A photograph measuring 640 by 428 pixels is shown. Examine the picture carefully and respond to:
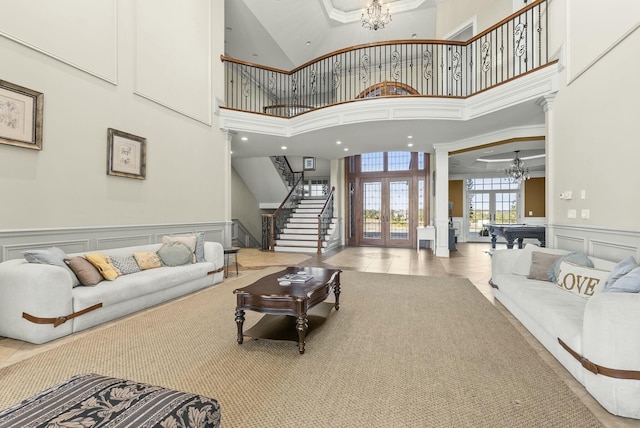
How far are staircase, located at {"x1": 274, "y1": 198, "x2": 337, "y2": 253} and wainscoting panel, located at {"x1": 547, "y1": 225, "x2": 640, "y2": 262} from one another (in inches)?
225

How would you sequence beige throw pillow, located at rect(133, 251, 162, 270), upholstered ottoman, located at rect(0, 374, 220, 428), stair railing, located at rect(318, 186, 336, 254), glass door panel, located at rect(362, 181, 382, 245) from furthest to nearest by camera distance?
glass door panel, located at rect(362, 181, 382, 245), stair railing, located at rect(318, 186, 336, 254), beige throw pillow, located at rect(133, 251, 162, 270), upholstered ottoman, located at rect(0, 374, 220, 428)

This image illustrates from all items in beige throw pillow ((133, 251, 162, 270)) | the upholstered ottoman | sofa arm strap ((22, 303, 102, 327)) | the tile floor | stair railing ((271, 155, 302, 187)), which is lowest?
the tile floor

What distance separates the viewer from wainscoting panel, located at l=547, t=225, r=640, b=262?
2.89 metres

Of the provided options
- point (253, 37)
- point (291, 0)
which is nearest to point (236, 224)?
point (253, 37)

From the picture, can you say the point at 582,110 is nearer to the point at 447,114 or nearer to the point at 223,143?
the point at 447,114

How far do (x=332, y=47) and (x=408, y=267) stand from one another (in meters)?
7.26

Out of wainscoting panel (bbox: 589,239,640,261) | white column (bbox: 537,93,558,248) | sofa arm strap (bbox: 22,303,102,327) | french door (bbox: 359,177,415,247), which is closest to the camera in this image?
sofa arm strap (bbox: 22,303,102,327)

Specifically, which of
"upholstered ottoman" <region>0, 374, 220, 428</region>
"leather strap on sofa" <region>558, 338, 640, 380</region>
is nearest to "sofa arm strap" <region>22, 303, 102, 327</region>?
"upholstered ottoman" <region>0, 374, 220, 428</region>

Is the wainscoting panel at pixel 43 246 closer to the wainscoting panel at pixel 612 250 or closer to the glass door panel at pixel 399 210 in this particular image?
the wainscoting panel at pixel 612 250

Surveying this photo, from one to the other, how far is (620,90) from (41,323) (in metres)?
5.87

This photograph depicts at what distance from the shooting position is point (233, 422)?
1642 millimetres

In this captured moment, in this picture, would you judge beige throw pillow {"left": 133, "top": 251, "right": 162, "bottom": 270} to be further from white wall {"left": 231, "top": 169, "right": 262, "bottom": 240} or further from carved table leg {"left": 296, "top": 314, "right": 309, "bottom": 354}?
white wall {"left": 231, "top": 169, "right": 262, "bottom": 240}

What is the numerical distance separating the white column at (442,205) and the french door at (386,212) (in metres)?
1.83

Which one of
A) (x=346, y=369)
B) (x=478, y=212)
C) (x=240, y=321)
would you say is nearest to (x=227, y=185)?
(x=240, y=321)
